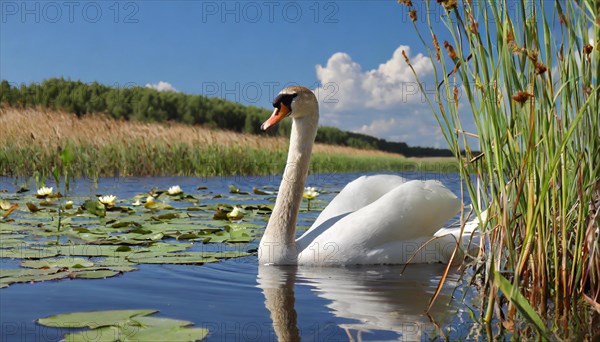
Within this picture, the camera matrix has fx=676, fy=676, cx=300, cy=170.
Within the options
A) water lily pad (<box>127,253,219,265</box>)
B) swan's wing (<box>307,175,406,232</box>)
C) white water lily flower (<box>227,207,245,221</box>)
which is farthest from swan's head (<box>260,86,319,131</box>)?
white water lily flower (<box>227,207,245,221</box>)

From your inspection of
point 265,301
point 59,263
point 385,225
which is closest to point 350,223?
point 385,225

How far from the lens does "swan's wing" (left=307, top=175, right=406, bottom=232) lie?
17.7 ft

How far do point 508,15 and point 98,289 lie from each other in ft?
8.35

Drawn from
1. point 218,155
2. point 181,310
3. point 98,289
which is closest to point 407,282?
point 181,310

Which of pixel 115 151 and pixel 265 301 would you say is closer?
pixel 265 301

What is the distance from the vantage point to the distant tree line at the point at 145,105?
34.8 metres

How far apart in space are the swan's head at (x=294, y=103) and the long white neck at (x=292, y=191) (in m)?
0.05

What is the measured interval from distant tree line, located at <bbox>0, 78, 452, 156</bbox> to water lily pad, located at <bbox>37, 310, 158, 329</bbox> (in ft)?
100

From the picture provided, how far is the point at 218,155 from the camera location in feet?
54.2

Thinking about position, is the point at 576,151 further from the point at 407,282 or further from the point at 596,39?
the point at 407,282

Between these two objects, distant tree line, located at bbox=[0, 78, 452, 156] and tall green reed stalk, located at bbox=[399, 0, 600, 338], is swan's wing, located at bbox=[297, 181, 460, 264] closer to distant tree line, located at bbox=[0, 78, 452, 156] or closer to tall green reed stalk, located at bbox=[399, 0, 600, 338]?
tall green reed stalk, located at bbox=[399, 0, 600, 338]

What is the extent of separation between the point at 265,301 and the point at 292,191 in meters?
1.49

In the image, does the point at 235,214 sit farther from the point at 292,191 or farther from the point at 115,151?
the point at 115,151

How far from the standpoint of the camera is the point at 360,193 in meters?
5.43
